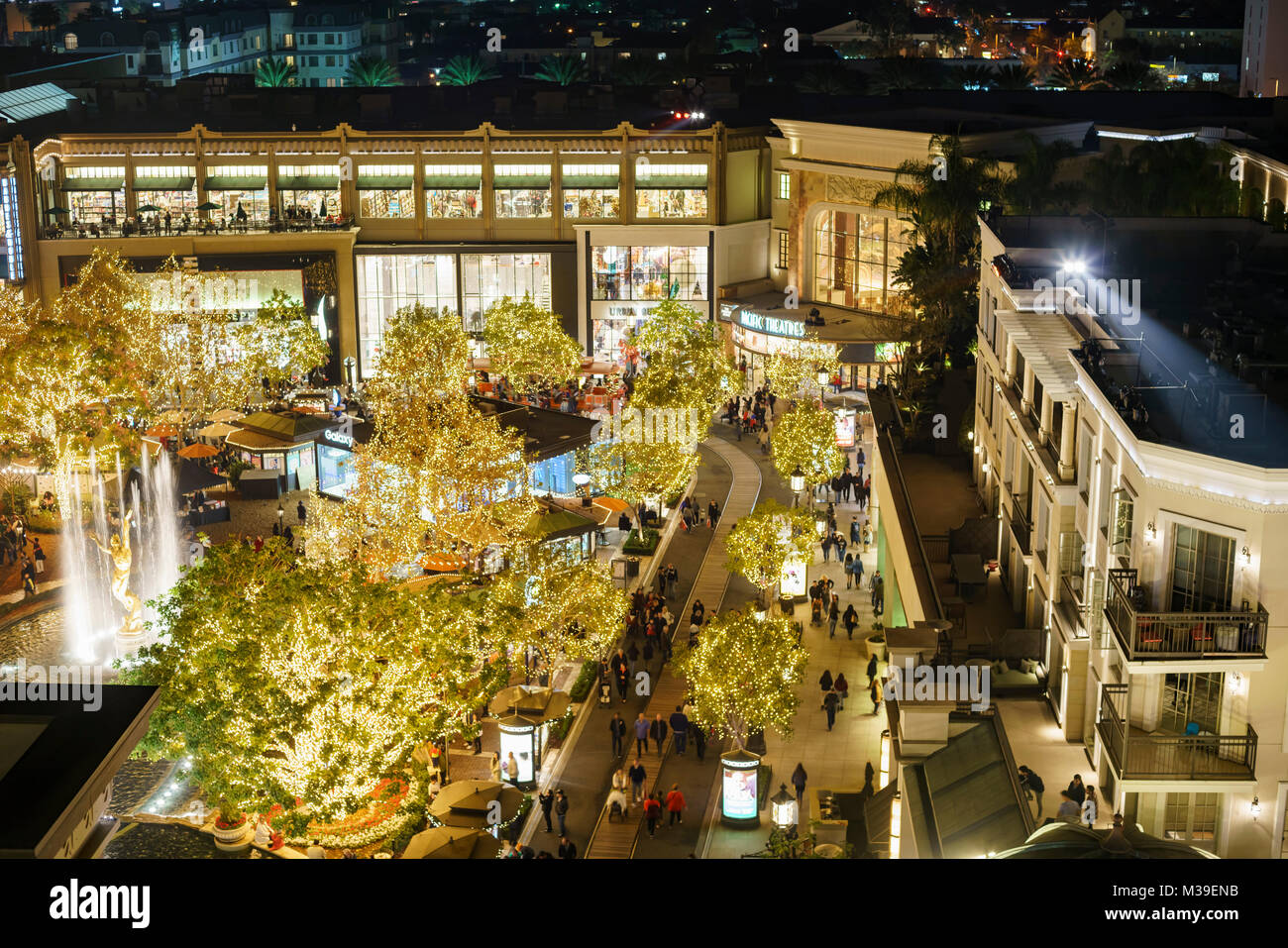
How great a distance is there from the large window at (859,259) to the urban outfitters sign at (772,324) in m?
5.65

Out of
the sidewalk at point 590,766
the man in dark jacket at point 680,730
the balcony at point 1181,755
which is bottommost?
the sidewalk at point 590,766

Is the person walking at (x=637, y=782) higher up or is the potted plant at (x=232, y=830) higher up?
the potted plant at (x=232, y=830)

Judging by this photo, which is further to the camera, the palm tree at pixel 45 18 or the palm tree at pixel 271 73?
the palm tree at pixel 45 18

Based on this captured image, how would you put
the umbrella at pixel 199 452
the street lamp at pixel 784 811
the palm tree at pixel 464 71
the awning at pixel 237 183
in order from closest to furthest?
Answer: the street lamp at pixel 784 811, the umbrella at pixel 199 452, the awning at pixel 237 183, the palm tree at pixel 464 71

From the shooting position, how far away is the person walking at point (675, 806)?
37.8m

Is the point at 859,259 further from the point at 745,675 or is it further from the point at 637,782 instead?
the point at 637,782

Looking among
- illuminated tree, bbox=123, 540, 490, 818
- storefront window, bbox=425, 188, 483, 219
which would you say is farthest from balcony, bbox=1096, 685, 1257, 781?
storefront window, bbox=425, 188, 483, 219

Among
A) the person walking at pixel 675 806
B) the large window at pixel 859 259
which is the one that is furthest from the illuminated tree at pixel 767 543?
the large window at pixel 859 259

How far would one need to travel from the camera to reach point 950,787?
92.5 feet

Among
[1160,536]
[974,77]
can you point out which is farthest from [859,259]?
[1160,536]

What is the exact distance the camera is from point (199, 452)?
67.3 m

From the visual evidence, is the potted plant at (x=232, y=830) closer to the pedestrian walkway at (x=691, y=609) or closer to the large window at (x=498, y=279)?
the pedestrian walkway at (x=691, y=609)
